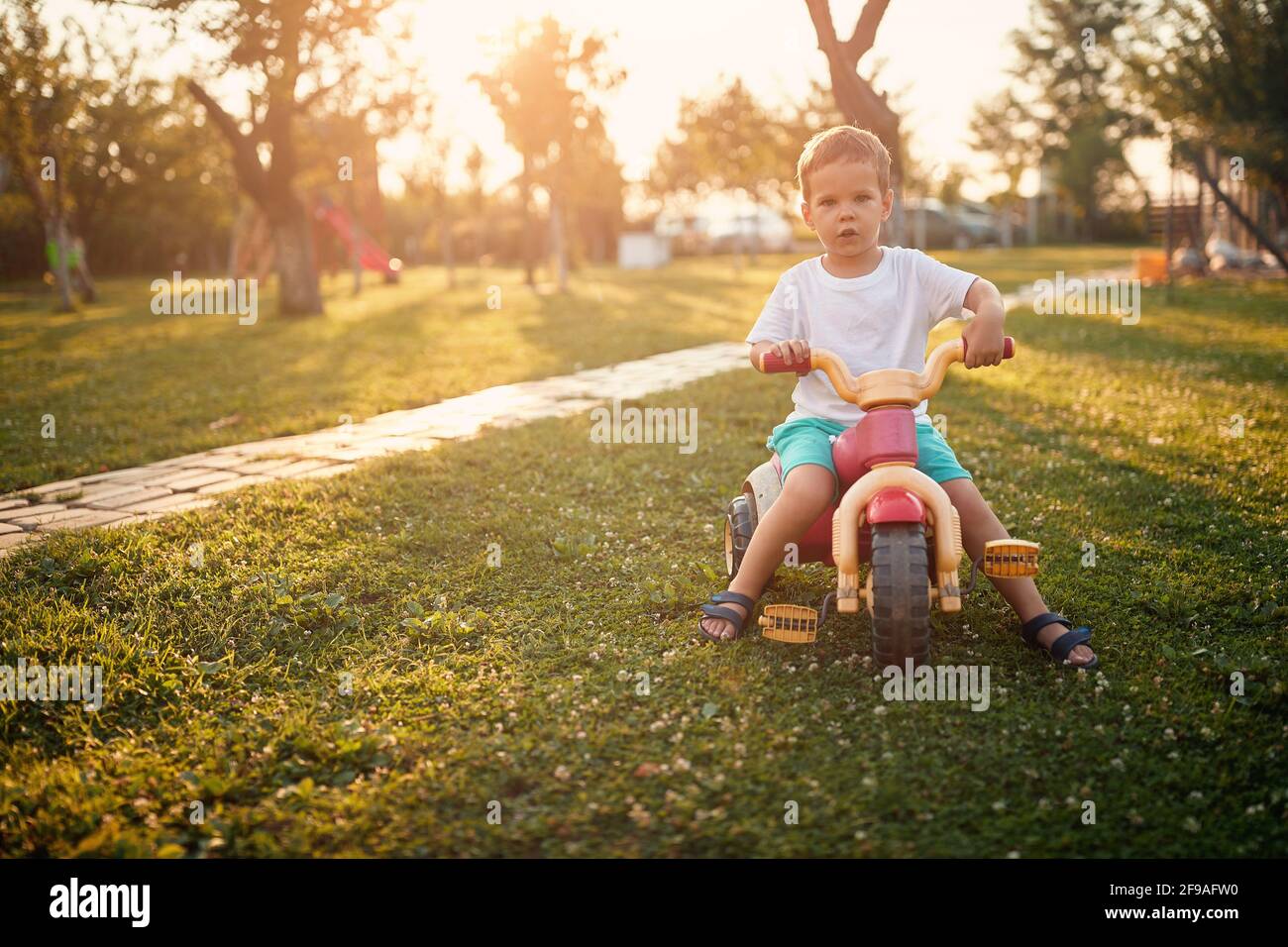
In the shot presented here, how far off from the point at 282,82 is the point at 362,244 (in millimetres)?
15056

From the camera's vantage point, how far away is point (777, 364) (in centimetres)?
327

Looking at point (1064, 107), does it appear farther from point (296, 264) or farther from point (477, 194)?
point (296, 264)

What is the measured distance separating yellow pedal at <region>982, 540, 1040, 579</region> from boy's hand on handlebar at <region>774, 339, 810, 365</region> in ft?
2.89

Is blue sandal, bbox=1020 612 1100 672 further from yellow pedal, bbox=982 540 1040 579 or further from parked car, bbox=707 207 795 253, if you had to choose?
parked car, bbox=707 207 795 253

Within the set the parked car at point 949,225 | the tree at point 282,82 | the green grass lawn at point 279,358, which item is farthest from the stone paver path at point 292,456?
the parked car at point 949,225

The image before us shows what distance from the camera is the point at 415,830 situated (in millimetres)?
2492

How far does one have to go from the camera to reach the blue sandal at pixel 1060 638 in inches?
127

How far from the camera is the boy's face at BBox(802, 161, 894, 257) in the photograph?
3.35 m

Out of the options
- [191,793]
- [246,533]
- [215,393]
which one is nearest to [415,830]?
[191,793]

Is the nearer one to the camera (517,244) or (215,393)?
(215,393)

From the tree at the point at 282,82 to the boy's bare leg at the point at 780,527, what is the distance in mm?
11640

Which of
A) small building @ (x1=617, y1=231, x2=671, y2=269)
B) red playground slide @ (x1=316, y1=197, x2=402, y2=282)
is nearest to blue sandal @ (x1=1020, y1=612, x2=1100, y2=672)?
red playground slide @ (x1=316, y1=197, x2=402, y2=282)

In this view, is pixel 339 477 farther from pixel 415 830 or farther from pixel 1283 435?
pixel 1283 435
